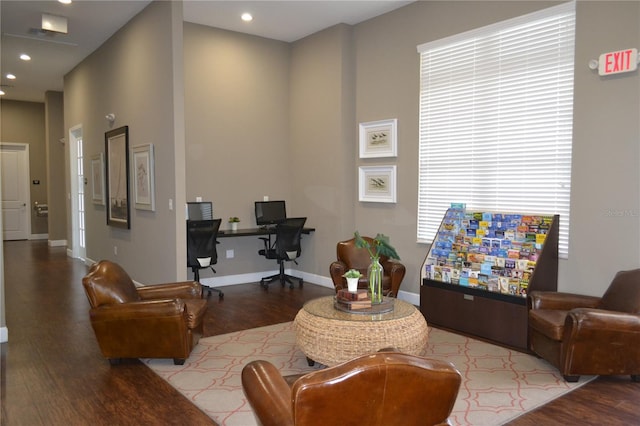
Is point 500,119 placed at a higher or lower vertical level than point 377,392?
higher

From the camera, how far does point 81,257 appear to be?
9391 millimetres

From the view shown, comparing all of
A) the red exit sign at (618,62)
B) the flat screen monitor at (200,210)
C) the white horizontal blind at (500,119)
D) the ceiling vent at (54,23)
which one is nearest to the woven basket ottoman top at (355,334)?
the white horizontal blind at (500,119)

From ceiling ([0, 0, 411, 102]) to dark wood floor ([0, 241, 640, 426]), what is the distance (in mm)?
3592

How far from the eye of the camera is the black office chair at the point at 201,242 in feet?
19.3

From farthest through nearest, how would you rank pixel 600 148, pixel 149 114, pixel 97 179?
1. pixel 97 179
2. pixel 149 114
3. pixel 600 148

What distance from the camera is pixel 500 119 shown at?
4949 millimetres

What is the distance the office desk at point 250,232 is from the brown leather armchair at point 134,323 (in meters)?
2.52

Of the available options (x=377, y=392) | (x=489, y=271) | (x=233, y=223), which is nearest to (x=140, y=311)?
(x=377, y=392)

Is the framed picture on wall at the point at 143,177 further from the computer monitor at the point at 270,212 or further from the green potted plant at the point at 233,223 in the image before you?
the computer monitor at the point at 270,212

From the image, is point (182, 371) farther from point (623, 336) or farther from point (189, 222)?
point (623, 336)

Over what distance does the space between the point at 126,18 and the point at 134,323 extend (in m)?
4.45

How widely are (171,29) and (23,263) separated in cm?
597

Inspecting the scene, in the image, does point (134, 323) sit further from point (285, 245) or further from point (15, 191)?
point (15, 191)

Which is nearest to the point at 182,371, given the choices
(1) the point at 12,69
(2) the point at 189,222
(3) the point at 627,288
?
(2) the point at 189,222
